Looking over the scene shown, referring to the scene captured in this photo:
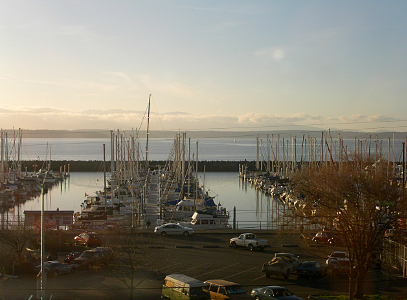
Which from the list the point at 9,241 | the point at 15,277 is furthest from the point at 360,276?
the point at 9,241

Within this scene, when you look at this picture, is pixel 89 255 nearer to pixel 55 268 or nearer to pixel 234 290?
pixel 55 268

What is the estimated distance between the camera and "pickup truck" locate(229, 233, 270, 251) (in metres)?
23.0

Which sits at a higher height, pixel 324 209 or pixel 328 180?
pixel 328 180

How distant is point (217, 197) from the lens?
58812mm

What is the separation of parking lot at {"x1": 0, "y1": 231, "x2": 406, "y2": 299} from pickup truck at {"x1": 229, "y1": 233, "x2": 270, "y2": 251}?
0.34 meters

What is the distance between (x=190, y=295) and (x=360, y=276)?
5.85 m

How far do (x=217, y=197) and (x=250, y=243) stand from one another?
3561cm

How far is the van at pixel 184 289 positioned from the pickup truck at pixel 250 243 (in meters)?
9.05

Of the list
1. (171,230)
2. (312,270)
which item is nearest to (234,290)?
(312,270)

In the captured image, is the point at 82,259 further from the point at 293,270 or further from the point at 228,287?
the point at 293,270

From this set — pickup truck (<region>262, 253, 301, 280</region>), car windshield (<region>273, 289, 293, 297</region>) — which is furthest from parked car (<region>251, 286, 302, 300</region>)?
pickup truck (<region>262, 253, 301, 280</region>)

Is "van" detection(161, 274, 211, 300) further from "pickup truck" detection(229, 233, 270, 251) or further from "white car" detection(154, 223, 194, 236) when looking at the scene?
"white car" detection(154, 223, 194, 236)

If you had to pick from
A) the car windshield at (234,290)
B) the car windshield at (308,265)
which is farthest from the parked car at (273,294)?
the car windshield at (308,265)

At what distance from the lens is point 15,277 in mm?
17281
